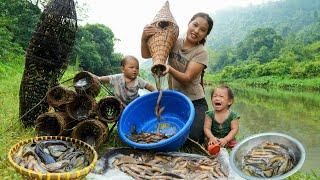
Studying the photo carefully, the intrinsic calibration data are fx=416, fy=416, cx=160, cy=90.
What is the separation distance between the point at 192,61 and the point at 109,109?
129 cm

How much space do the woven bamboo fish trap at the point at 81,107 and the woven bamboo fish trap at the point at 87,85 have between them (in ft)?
0.26

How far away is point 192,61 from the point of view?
5.61m

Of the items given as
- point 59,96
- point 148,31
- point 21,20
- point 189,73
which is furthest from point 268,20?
point 59,96

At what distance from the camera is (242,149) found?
4219 millimetres

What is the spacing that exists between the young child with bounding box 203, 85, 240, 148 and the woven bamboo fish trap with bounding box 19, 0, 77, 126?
7.13 ft

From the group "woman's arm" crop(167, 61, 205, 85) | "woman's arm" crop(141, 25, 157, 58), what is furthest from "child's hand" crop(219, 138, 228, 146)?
"woman's arm" crop(141, 25, 157, 58)

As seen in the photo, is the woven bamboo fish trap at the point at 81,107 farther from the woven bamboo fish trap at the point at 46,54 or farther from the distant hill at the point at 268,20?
the distant hill at the point at 268,20

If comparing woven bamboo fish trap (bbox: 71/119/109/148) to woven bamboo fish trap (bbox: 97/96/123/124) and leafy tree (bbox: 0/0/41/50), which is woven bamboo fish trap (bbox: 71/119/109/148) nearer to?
woven bamboo fish trap (bbox: 97/96/123/124)

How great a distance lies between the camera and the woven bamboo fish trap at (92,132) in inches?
204

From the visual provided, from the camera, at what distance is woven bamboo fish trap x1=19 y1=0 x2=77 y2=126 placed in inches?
223

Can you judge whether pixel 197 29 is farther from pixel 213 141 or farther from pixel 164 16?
pixel 213 141

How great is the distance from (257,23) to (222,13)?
5285 centimetres

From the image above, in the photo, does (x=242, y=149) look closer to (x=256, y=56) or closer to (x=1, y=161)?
(x=1, y=161)

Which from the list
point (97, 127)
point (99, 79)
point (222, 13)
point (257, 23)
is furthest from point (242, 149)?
point (222, 13)
